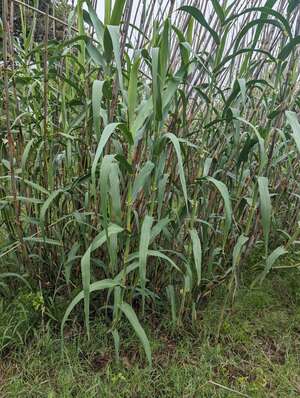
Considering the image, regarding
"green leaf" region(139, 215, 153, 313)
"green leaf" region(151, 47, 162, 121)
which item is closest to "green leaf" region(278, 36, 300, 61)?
"green leaf" region(151, 47, 162, 121)

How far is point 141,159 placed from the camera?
53.4 inches

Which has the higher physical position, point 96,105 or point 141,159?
point 96,105

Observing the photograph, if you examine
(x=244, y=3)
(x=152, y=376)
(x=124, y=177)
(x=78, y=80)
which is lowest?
(x=152, y=376)

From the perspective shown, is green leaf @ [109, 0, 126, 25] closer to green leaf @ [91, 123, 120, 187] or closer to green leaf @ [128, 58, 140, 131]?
green leaf @ [128, 58, 140, 131]

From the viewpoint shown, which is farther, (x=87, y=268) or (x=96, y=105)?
(x=87, y=268)

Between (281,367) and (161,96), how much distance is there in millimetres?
1052

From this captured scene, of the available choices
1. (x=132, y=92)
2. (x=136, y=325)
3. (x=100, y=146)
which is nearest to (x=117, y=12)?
(x=132, y=92)

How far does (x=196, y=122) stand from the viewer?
66.1 inches

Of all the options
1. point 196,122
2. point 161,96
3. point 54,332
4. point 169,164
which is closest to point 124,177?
point 169,164

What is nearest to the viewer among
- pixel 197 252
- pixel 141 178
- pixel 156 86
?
pixel 156 86

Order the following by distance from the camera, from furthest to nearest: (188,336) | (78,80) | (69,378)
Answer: (188,336), (78,80), (69,378)

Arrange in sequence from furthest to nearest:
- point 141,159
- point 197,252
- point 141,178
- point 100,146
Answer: point 141,159
point 197,252
point 141,178
point 100,146

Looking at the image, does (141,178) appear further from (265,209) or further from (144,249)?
(265,209)

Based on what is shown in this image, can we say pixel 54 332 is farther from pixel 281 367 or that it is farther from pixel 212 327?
pixel 281 367
